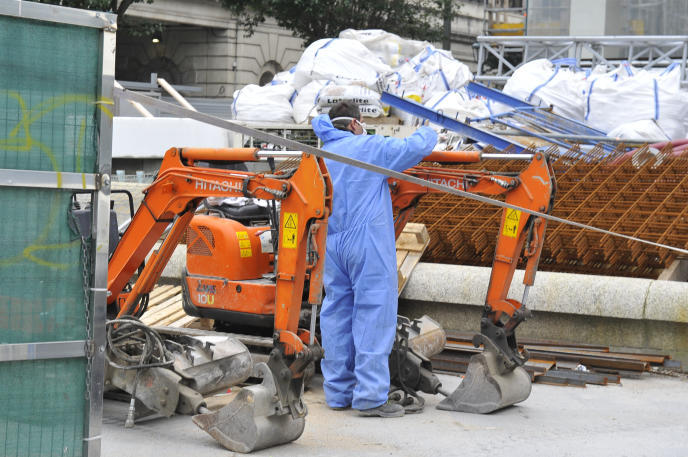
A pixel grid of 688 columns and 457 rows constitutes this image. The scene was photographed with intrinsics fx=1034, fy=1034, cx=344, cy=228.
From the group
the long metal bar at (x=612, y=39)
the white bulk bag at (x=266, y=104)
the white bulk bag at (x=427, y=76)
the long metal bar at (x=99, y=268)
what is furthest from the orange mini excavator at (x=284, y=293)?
the long metal bar at (x=612, y=39)

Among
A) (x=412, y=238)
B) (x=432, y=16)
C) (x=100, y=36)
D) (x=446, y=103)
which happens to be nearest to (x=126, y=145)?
(x=446, y=103)

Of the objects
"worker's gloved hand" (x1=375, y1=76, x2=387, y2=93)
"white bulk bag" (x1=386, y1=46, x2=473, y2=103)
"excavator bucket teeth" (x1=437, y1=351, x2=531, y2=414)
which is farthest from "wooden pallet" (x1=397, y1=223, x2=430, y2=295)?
"white bulk bag" (x1=386, y1=46, x2=473, y2=103)

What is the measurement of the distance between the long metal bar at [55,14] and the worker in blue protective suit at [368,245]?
3.14m

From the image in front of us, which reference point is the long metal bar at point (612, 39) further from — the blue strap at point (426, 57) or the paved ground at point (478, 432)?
the paved ground at point (478, 432)

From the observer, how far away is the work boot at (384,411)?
6.78 meters

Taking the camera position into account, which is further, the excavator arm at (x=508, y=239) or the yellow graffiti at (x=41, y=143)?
the excavator arm at (x=508, y=239)

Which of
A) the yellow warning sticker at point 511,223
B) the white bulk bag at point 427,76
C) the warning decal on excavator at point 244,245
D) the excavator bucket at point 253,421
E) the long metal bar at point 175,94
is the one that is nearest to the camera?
the excavator bucket at point 253,421

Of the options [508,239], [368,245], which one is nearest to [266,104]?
[508,239]

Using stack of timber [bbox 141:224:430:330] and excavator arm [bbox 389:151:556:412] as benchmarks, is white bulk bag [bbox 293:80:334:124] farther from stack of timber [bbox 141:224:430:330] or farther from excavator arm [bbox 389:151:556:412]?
excavator arm [bbox 389:151:556:412]

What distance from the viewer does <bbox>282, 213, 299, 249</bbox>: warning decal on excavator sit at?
5.99 meters

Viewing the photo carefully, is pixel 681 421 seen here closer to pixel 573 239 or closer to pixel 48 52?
pixel 573 239

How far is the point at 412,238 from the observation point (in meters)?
9.36

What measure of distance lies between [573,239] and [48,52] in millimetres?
6447

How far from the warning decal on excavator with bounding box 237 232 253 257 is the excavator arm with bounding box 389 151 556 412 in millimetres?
1136
